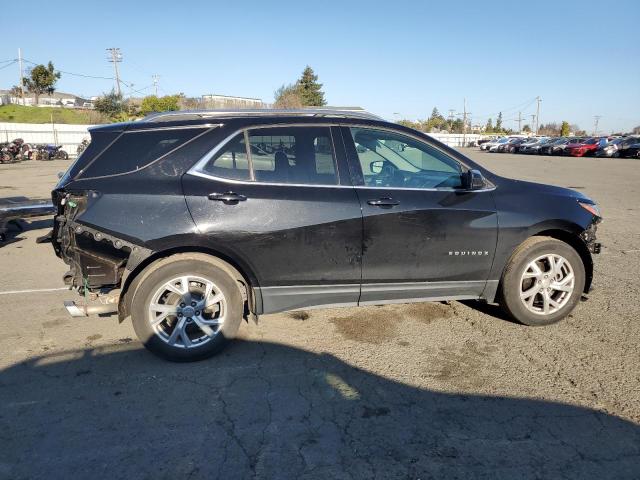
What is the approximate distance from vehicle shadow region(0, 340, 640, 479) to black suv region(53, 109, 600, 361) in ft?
1.55

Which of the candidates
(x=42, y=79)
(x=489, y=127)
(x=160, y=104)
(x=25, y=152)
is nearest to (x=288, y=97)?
(x=160, y=104)

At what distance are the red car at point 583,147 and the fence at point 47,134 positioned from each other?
141 feet

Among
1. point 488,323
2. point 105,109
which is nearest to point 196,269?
point 488,323

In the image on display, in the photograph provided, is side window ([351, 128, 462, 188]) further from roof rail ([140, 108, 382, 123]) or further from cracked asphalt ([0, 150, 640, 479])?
cracked asphalt ([0, 150, 640, 479])

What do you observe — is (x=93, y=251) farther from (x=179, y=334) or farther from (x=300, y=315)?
(x=300, y=315)

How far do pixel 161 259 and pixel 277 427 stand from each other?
1573 mm

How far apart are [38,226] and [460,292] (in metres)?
8.99

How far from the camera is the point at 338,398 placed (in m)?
3.21

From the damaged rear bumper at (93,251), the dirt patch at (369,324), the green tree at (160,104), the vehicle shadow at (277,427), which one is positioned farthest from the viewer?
the green tree at (160,104)

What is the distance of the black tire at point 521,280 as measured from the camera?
4195mm

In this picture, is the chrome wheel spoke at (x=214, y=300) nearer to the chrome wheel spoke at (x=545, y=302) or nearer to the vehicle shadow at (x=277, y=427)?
the vehicle shadow at (x=277, y=427)

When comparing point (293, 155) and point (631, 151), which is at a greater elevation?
point (631, 151)

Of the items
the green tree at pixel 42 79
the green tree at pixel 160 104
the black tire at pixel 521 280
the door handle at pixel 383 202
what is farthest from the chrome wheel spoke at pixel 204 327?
the green tree at pixel 42 79

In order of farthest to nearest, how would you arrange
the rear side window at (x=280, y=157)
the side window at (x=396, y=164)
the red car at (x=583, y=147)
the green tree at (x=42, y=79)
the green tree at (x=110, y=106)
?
the green tree at (x=42, y=79) → the green tree at (x=110, y=106) → the red car at (x=583, y=147) → the side window at (x=396, y=164) → the rear side window at (x=280, y=157)
